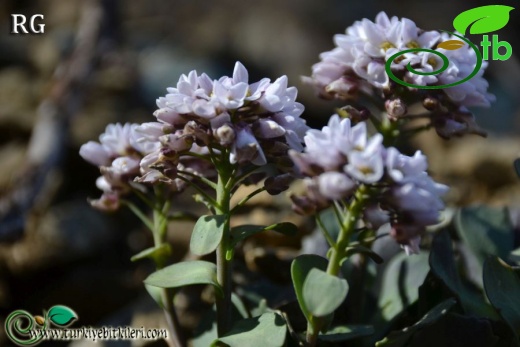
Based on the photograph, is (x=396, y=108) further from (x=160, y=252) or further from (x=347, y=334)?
(x=160, y=252)

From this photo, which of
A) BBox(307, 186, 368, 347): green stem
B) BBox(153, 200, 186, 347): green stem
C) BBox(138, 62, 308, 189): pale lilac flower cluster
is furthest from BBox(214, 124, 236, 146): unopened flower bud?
BBox(153, 200, 186, 347): green stem

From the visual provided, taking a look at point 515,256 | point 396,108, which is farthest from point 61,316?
point 515,256

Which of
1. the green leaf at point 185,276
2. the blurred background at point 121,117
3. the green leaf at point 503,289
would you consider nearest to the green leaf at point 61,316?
the blurred background at point 121,117

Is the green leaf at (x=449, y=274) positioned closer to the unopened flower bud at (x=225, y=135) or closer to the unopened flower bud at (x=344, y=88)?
the unopened flower bud at (x=344, y=88)

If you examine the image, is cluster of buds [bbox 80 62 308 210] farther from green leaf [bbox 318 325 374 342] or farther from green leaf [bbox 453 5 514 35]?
green leaf [bbox 453 5 514 35]

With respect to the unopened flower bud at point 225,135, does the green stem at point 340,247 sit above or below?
below

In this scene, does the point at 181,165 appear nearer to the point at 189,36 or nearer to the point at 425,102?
the point at 425,102

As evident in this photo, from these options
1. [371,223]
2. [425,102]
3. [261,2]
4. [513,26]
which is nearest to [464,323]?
[371,223]
